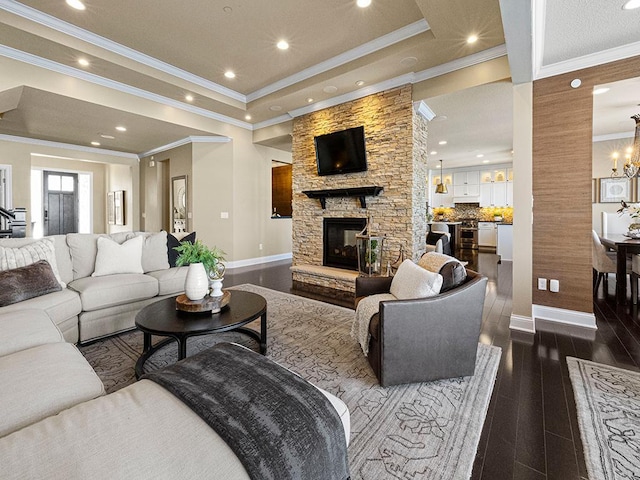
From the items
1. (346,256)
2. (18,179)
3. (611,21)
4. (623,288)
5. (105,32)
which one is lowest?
(623,288)

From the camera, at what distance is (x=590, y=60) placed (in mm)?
2900

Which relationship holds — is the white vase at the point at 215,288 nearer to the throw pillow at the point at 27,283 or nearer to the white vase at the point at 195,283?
the white vase at the point at 195,283

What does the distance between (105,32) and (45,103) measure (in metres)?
1.82

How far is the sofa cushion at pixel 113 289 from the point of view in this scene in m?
2.65

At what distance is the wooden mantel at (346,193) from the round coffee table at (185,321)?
254cm

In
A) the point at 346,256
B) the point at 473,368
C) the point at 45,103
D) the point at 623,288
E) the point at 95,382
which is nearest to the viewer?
the point at 95,382

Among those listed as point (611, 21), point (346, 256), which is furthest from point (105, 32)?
point (611, 21)

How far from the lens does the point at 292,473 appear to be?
78 centimetres

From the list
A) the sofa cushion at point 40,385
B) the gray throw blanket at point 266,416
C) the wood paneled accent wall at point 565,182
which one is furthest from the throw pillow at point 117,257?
the wood paneled accent wall at point 565,182

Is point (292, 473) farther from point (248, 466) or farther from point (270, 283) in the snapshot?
point (270, 283)

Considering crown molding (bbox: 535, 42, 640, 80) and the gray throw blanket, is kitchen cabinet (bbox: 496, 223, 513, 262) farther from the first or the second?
the gray throw blanket

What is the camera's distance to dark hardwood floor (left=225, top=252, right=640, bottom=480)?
1.42 metres

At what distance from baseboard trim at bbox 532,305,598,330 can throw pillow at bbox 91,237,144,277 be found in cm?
446

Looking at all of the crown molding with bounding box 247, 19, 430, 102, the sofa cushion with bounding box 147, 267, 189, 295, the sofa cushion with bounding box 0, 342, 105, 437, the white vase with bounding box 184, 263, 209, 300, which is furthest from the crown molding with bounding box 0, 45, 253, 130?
the sofa cushion with bounding box 0, 342, 105, 437
